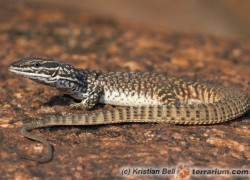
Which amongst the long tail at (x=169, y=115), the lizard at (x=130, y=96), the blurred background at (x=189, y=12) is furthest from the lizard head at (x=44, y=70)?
the blurred background at (x=189, y=12)

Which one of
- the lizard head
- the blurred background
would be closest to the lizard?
the lizard head

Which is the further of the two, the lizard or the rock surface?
the lizard

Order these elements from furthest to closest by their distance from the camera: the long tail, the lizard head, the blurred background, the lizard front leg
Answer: the blurred background
the lizard front leg
the lizard head
the long tail

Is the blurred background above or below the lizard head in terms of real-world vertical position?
above

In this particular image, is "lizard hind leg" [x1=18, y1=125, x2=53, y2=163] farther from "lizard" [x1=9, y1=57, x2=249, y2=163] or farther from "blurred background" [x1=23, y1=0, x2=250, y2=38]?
"blurred background" [x1=23, y1=0, x2=250, y2=38]

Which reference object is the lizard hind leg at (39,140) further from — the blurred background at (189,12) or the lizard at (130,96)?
the blurred background at (189,12)

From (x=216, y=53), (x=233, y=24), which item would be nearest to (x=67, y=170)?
(x=216, y=53)
